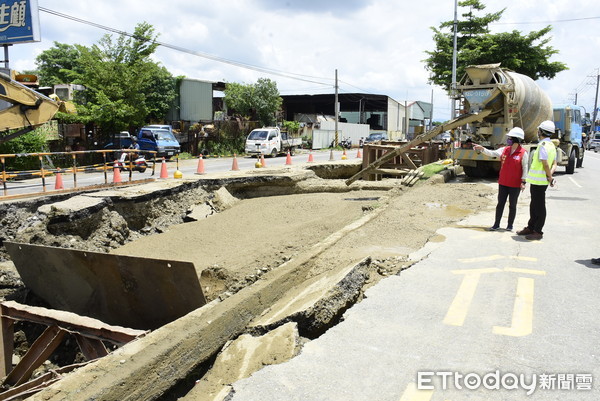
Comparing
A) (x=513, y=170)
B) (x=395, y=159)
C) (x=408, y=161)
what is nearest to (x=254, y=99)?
(x=395, y=159)

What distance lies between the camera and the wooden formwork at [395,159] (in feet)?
52.7

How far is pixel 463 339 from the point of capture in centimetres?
385

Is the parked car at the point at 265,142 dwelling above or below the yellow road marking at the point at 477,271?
above

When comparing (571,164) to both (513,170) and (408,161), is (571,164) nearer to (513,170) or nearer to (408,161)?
(408,161)

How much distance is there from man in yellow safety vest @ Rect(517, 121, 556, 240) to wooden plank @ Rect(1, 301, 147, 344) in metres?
5.46

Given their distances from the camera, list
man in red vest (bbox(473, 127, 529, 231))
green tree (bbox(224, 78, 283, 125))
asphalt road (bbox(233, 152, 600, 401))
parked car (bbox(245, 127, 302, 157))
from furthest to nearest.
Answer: green tree (bbox(224, 78, 283, 125))
parked car (bbox(245, 127, 302, 157))
man in red vest (bbox(473, 127, 529, 231))
asphalt road (bbox(233, 152, 600, 401))

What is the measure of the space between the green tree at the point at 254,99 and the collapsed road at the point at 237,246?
23.9 metres

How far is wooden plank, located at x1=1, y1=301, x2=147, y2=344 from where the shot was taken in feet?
16.1

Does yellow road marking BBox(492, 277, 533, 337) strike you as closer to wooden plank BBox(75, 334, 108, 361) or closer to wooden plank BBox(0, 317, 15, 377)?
wooden plank BBox(75, 334, 108, 361)

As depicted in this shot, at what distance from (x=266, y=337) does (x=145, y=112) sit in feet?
85.5

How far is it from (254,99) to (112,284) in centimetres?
3267

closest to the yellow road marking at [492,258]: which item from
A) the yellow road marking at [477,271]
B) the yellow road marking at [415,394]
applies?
the yellow road marking at [477,271]

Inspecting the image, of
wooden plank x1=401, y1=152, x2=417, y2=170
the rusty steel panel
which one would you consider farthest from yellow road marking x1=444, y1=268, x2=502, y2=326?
wooden plank x1=401, y1=152, x2=417, y2=170

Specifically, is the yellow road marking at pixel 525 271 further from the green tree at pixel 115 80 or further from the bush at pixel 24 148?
the green tree at pixel 115 80
